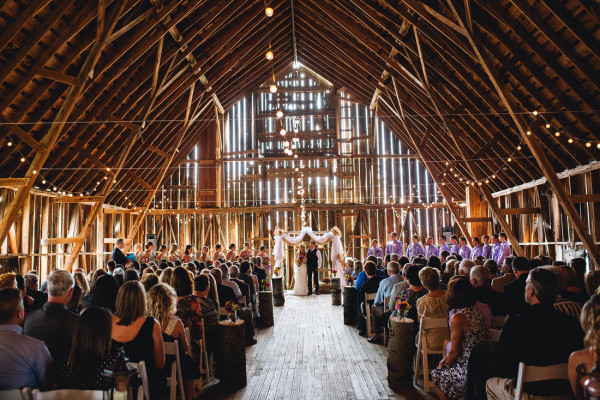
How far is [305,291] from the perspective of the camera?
45.7 feet

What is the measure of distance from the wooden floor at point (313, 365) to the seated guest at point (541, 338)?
2042 millimetres

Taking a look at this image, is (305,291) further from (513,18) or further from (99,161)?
(513,18)

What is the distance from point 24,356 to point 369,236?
50.5 feet

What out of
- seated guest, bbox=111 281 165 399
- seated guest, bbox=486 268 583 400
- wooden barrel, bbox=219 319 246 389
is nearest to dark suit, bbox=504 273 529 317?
seated guest, bbox=486 268 583 400

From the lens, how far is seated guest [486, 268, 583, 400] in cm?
280

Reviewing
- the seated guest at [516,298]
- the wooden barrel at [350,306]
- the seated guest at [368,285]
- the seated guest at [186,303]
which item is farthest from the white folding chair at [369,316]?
the seated guest at [186,303]

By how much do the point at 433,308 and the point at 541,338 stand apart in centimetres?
182

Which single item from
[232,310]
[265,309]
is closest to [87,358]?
[232,310]

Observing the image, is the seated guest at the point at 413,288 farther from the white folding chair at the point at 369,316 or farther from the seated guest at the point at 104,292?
the seated guest at the point at 104,292

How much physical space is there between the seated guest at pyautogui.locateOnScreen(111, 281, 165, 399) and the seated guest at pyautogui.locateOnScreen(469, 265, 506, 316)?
3200 millimetres

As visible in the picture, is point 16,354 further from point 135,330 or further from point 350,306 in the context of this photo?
point 350,306

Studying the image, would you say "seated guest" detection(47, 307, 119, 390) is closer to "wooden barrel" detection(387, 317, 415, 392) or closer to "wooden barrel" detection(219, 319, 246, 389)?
"wooden barrel" detection(219, 319, 246, 389)

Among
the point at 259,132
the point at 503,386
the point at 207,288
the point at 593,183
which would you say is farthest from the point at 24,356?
the point at 259,132

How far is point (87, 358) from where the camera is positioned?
8.82 ft
